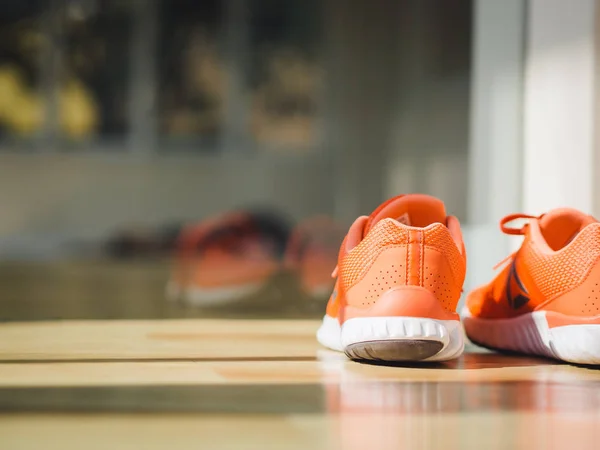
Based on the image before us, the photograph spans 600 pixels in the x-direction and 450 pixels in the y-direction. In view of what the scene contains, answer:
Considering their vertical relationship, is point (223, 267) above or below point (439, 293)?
below

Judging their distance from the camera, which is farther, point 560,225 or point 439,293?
point 560,225

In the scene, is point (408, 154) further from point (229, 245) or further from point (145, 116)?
point (229, 245)

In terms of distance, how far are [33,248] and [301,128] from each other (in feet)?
8.16

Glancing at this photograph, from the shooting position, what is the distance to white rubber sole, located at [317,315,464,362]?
104 centimetres

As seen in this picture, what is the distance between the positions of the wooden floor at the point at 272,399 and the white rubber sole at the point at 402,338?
0.02 m

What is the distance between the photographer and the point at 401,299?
3.47 feet

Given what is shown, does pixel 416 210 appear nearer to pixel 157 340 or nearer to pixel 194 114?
pixel 157 340

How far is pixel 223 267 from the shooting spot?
304cm

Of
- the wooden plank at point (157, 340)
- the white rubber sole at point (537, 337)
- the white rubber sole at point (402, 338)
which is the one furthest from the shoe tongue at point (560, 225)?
the wooden plank at point (157, 340)

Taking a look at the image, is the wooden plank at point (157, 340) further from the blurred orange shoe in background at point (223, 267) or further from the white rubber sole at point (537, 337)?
the blurred orange shoe in background at point (223, 267)

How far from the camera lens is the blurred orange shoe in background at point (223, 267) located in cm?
265

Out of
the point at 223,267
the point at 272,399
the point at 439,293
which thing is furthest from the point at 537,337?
the point at 223,267

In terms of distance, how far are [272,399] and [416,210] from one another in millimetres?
518

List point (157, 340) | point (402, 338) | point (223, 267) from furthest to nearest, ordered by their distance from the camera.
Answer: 1. point (223, 267)
2. point (157, 340)
3. point (402, 338)
